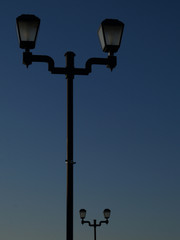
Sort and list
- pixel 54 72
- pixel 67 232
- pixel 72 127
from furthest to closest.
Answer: pixel 54 72 < pixel 72 127 < pixel 67 232

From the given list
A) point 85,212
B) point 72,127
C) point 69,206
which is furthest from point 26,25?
point 85,212

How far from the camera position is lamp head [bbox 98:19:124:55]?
23.1 feet

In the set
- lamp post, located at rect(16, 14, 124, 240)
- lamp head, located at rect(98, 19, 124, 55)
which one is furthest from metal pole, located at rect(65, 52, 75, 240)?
lamp head, located at rect(98, 19, 124, 55)

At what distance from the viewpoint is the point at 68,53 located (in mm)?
7188

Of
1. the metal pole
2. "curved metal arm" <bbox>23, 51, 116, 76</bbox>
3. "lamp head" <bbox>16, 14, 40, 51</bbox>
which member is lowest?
the metal pole

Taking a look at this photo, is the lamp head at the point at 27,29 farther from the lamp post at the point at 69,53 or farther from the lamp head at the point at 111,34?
the lamp head at the point at 111,34

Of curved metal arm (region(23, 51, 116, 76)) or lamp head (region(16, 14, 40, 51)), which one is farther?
curved metal arm (region(23, 51, 116, 76))

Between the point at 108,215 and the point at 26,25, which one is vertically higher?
the point at 26,25

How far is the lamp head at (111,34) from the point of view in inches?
277

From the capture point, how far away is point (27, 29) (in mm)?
6816

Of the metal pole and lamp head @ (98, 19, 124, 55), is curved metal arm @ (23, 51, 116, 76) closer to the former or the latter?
the metal pole

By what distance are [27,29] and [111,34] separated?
124 centimetres

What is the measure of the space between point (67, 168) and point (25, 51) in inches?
73.6

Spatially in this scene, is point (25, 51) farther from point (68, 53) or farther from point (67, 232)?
point (67, 232)
